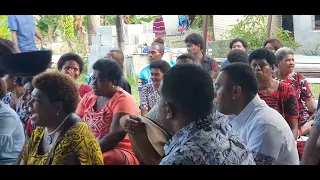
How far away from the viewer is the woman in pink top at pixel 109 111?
3572 mm

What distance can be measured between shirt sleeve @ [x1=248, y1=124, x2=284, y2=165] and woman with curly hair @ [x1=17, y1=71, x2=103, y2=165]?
2.51 ft

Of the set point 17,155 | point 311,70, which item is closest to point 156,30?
point 311,70

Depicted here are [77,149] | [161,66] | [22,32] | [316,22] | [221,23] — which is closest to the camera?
[77,149]

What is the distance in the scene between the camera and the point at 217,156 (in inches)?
83.2

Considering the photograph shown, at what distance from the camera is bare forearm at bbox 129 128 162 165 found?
2783mm

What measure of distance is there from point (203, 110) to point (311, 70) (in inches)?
276

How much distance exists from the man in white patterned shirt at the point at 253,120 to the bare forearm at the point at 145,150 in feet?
1.37

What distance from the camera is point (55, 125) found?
2.86 m

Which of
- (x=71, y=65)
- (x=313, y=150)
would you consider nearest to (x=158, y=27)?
(x=71, y=65)

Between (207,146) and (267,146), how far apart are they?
2.09 feet

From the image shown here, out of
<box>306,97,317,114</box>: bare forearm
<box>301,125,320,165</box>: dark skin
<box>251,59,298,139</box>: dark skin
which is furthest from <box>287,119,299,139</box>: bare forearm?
<box>301,125,320,165</box>: dark skin

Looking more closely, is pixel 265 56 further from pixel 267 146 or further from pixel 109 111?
pixel 267 146

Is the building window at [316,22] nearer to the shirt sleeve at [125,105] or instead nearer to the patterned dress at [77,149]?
the shirt sleeve at [125,105]

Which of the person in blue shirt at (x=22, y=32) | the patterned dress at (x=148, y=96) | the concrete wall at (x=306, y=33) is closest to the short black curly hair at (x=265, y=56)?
the patterned dress at (x=148, y=96)
